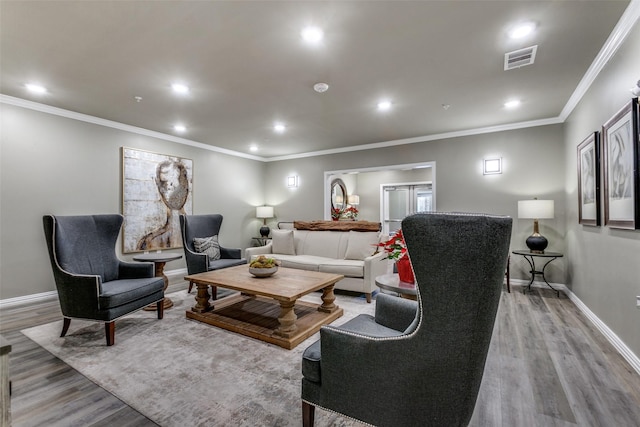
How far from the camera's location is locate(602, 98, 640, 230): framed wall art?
211cm

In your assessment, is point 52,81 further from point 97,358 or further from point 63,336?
point 97,358

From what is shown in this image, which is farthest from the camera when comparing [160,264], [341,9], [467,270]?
[160,264]

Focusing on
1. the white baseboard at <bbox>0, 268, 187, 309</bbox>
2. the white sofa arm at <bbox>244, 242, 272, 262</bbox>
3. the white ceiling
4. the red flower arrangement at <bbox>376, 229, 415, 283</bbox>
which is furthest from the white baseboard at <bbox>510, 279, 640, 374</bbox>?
the white baseboard at <bbox>0, 268, 187, 309</bbox>

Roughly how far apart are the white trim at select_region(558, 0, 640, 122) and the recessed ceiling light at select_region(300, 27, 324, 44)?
7.15ft

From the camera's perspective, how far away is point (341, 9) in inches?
82.2

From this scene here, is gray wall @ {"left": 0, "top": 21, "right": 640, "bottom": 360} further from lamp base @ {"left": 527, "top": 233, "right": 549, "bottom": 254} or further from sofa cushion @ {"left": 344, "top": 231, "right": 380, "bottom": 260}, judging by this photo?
sofa cushion @ {"left": 344, "top": 231, "right": 380, "bottom": 260}

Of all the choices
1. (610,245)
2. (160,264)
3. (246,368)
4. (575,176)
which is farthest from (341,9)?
(575,176)

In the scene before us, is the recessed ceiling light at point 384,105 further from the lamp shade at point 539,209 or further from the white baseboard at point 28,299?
the white baseboard at point 28,299

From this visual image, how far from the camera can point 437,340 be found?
106cm

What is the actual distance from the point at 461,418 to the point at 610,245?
2.66m

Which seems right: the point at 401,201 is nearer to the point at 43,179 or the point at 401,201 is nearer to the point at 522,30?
the point at 522,30

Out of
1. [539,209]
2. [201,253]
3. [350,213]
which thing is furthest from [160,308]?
[350,213]

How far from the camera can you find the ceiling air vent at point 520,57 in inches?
102

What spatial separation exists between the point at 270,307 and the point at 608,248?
3.42 metres
